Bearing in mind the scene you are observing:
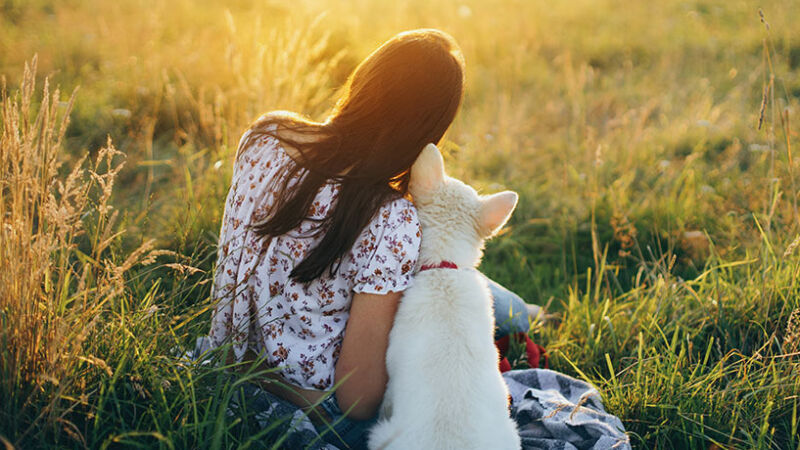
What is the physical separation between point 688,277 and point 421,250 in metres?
2.45

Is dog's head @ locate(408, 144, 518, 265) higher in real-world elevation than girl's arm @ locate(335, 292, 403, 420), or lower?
higher

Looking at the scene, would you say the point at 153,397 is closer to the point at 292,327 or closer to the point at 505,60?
the point at 292,327

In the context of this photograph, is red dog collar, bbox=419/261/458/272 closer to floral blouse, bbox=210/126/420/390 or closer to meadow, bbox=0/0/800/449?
floral blouse, bbox=210/126/420/390

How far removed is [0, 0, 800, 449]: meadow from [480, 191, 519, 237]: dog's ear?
0.82 m

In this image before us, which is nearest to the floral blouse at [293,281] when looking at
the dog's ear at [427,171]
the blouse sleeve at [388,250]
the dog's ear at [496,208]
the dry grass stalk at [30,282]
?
the blouse sleeve at [388,250]

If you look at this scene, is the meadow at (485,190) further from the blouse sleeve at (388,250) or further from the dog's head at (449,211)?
the dog's head at (449,211)

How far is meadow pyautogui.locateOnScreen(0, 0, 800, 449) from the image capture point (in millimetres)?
1494

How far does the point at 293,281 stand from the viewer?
1821mm

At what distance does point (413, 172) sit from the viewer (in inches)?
71.9

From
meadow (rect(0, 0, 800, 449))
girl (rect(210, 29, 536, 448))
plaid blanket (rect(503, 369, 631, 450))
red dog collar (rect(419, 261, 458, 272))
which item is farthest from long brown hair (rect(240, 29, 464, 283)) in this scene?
plaid blanket (rect(503, 369, 631, 450))

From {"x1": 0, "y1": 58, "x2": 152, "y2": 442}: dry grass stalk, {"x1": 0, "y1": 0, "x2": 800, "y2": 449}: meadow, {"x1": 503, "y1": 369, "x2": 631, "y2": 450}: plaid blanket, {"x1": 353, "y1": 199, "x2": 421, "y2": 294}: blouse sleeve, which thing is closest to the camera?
{"x1": 0, "y1": 58, "x2": 152, "y2": 442}: dry grass stalk

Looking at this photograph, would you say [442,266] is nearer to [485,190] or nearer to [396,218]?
[396,218]

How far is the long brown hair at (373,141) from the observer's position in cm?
173

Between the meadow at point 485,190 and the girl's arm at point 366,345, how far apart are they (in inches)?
13.2
